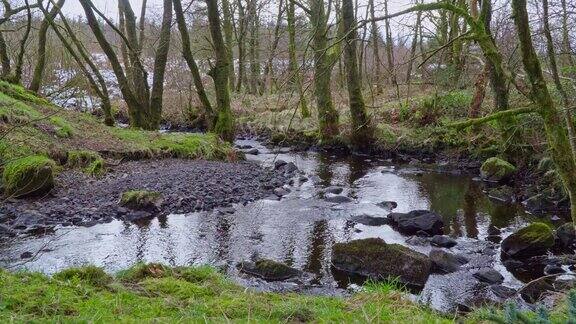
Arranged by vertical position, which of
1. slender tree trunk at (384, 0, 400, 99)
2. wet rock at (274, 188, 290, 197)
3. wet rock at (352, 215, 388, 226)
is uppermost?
slender tree trunk at (384, 0, 400, 99)

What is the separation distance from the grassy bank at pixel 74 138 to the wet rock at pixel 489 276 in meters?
8.35

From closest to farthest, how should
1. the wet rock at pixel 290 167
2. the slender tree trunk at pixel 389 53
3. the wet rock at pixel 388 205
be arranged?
the slender tree trunk at pixel 389 53, the wet rock at pixel 388 205, the wet rock at pixel 290 167

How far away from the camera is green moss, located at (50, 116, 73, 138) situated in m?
12.4

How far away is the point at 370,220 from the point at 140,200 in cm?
409

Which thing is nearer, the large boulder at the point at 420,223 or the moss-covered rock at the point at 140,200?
the large boulder at the point at 420,223

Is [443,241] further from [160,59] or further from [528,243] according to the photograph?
[160,59]

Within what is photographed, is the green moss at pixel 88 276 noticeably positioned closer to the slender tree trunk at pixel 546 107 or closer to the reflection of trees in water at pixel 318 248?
the reflection of trees in water at pixel 318 248

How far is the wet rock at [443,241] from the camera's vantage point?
305 inches

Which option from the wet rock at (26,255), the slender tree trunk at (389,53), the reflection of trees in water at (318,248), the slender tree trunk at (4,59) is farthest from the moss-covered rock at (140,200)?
the slender tree trunk at (4,59)

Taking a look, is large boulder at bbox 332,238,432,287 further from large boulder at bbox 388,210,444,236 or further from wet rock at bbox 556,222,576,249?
wet rock at bbox 556,222,576,249

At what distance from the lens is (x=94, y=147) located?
12625 millimetres

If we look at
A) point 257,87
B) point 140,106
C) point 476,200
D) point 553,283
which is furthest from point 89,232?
point 257,87

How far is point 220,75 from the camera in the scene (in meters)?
15.4

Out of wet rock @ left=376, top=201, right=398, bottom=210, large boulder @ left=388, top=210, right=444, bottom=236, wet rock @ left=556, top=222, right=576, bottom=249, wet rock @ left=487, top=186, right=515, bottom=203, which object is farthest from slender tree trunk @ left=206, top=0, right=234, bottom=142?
wet rock @ left=556, top=222, right=576, bottom=249
